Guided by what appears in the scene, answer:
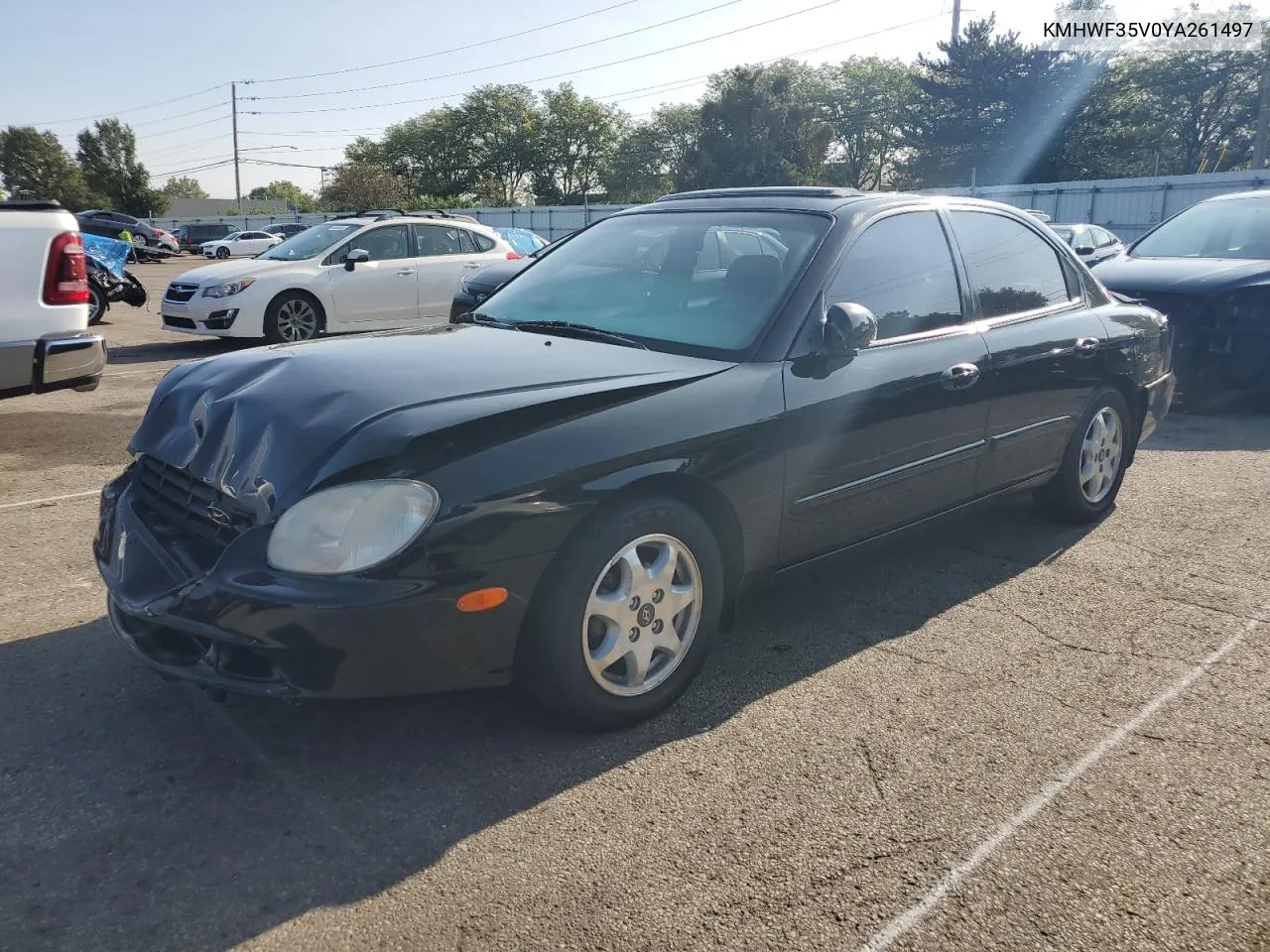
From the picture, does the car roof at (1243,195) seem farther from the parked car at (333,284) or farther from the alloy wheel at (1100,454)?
the parked car at (333,284)

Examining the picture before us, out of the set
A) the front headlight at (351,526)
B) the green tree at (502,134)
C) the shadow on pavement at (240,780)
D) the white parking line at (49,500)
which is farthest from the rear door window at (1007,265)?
the green tree at (502,134)

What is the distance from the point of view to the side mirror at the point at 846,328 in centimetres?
340

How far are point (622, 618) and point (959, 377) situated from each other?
182 cm

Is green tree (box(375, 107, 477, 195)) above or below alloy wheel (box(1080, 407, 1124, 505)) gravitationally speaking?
above

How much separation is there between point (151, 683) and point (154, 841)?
917 millimetres

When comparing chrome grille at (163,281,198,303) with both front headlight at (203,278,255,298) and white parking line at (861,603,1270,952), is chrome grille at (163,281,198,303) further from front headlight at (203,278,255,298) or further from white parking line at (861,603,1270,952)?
white parking line at (861,603,1270,952)

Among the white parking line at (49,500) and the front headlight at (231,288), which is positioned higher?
the front headlight at (231,288)

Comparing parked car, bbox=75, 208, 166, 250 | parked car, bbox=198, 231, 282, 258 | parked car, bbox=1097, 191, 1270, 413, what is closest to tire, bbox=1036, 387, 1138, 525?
parked car, bbox=1097, 191, 1270, 413

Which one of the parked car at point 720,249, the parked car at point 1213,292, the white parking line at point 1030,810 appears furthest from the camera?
the parked car at point 1213,292

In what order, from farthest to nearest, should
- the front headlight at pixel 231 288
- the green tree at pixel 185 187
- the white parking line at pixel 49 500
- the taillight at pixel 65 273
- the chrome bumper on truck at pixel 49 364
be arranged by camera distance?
the green tree at pixel 185 187, the front headlight at pixel 231 288, the taillight at pixel 65 273, the chrome bumper on truck at pixel 49 364, the white parking line at pixel 49 500

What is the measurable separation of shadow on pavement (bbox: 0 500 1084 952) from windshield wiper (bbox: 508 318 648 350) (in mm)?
1102

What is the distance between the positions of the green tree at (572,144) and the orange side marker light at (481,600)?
91.4 metres

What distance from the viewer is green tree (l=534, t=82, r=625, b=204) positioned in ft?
301

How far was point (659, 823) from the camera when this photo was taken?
8.55 ft
